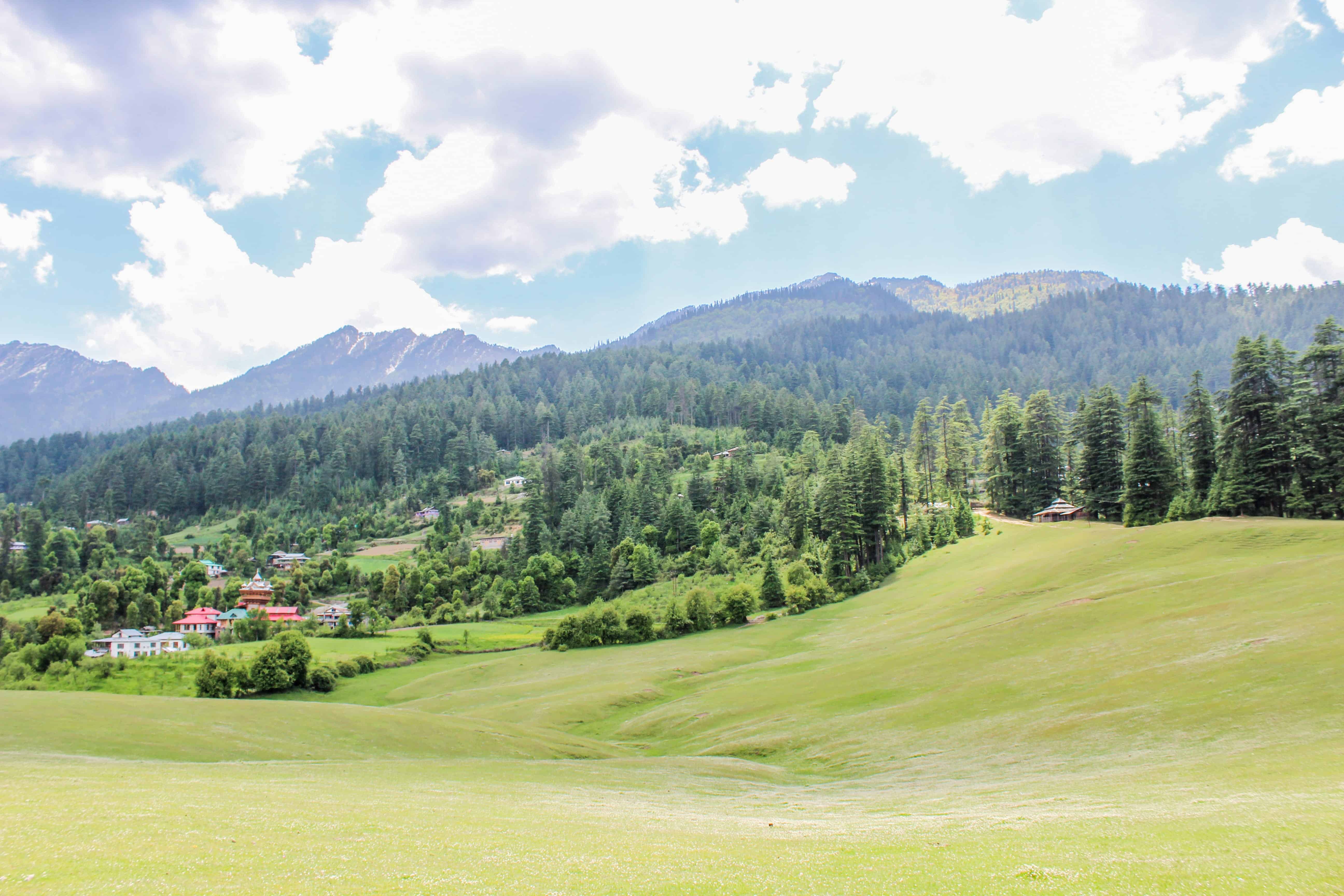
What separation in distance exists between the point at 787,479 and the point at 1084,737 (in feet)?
332

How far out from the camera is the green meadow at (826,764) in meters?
13.5

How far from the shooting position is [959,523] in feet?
322

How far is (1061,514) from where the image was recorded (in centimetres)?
9762

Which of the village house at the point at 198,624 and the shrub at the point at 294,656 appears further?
the village house at the point at 198,624

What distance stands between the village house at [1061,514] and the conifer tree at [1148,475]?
12826mm

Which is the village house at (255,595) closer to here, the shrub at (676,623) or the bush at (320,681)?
the bush at (320,681)

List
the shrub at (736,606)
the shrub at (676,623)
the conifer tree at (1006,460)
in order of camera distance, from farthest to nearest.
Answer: the conifer tree at (1006,460), the shrub at (736,606), the shrub at (676,623)

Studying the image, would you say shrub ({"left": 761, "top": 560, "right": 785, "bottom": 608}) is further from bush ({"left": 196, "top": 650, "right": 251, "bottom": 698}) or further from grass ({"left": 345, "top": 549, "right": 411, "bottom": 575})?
grass ({"left": 345, "top": 549, "right": 411, "bottom": 575})

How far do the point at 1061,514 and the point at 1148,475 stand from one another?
1748 cm

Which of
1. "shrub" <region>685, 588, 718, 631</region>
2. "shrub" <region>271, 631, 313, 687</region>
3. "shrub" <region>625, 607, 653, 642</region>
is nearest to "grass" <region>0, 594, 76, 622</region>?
"shrub" <region>271, 631, 313, 687</region>

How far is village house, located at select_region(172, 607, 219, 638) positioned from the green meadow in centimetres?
6530

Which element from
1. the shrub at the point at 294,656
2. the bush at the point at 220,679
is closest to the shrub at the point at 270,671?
the shrub at the point at 294,656

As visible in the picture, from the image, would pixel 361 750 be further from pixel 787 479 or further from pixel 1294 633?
pixel 787 479

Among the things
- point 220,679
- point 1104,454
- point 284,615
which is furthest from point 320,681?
point 1104,454
